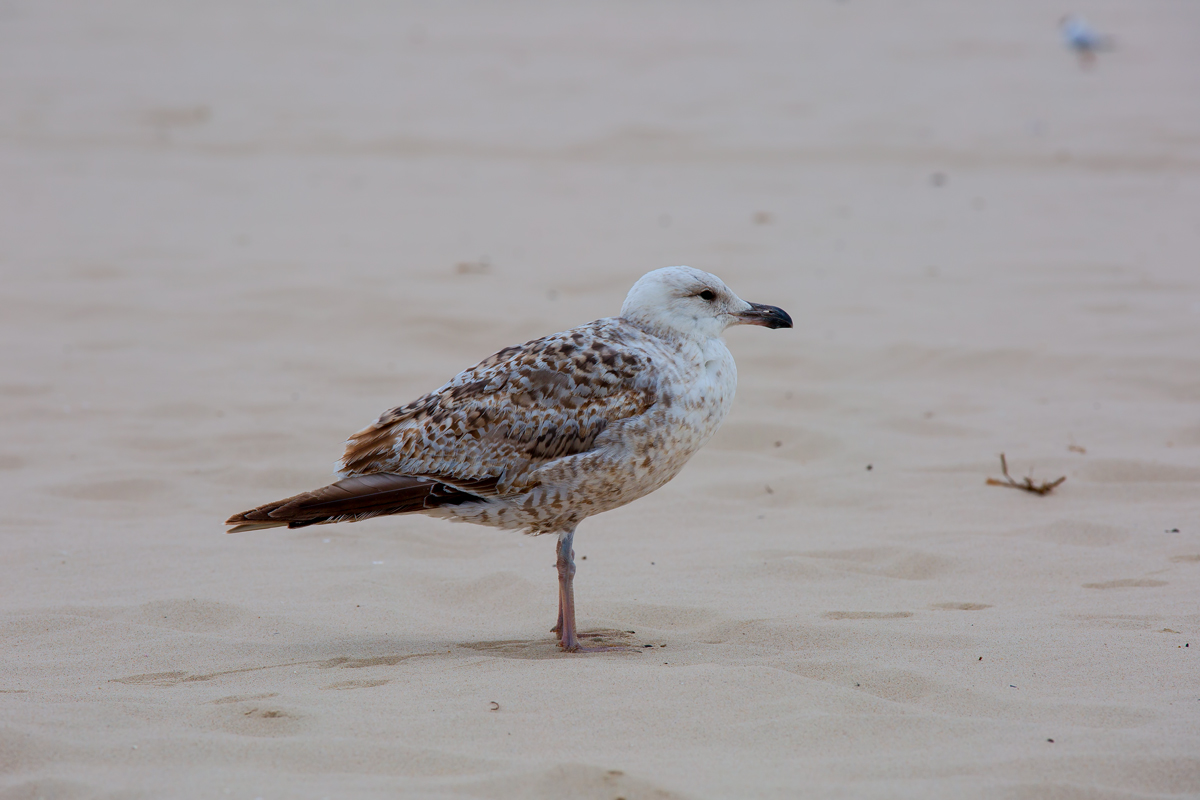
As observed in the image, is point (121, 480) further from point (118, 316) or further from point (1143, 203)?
point (1143, 203)

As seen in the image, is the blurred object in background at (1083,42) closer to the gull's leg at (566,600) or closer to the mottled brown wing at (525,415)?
the mottled brown wing at (525,415)

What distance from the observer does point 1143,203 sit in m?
12.7

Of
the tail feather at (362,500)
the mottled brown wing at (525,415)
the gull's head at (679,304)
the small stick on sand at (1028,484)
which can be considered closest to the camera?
the tail feather at (362,500)

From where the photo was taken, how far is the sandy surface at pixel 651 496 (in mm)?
3379

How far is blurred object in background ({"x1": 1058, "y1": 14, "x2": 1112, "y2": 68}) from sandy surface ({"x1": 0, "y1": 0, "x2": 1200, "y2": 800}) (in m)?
0.88

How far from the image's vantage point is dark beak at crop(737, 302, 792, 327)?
472 cm

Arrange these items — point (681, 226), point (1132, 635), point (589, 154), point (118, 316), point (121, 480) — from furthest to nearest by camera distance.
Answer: point (589, 154) < point (681, 226) < point (118, 316) < point (121, 480) < point (1132, 635)

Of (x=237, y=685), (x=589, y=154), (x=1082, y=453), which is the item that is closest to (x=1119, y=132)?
(x=589, y=154)

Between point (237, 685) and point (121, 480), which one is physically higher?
point (121, 480)

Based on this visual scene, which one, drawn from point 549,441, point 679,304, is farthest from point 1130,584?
point 549,441

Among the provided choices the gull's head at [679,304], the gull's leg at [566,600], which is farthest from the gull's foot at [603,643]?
the gull's head at [679,304]

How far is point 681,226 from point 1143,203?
498 centimetres

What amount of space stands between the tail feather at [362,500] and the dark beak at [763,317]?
120 centimetres

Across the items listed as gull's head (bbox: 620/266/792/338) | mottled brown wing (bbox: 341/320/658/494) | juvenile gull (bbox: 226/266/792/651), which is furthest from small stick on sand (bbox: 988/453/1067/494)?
mottled brown wing (bbox: 341/320/658/494)
